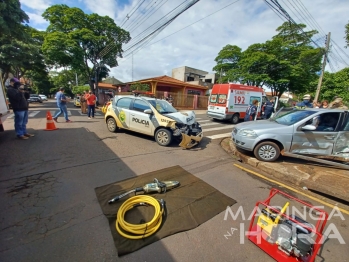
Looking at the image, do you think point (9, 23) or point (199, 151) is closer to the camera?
point (199, 151)

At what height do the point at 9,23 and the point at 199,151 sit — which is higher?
the point at 9,23

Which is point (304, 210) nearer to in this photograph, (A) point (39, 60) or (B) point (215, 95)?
(B) point (215, 95)

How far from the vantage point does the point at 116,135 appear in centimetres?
672

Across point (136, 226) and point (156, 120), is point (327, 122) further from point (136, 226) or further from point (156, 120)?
point (136, 226)

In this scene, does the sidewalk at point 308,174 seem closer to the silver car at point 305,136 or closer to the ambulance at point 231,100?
the silver car at point 305,136

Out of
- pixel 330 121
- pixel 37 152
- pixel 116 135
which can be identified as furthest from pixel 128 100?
pixel 330 121

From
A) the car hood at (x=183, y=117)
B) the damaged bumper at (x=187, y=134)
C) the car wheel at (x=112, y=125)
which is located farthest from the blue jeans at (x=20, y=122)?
the damaged bumper at (x=187, y=134)

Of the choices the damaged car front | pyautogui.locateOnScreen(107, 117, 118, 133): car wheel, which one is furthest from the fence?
the damaged car front

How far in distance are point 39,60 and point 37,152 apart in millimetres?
23104

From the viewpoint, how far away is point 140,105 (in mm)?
6207

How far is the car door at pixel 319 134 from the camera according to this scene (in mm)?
4277

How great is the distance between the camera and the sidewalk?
3.37 meters

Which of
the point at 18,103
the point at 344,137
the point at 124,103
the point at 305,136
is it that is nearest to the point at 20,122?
the point at 18,103

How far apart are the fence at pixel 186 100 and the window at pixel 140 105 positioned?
42.4 feet
